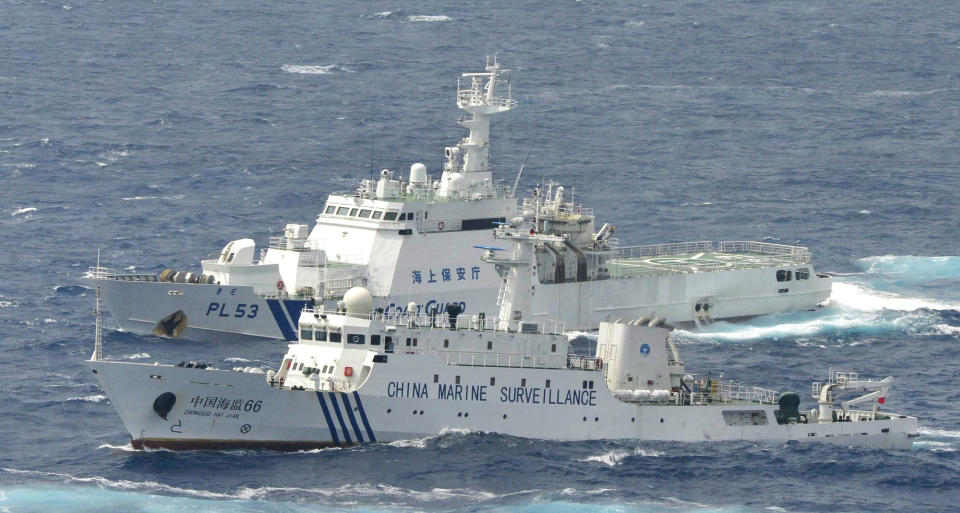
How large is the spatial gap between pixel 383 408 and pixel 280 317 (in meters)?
20.1

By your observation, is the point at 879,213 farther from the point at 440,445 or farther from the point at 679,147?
the point at 440,445

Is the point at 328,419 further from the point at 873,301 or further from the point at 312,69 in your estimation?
the point at 312,69

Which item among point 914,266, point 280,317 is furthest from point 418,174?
point 914,266

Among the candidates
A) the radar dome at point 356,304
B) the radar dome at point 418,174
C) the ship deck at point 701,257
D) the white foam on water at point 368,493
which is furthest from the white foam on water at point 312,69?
the white foam on water at point 368,493

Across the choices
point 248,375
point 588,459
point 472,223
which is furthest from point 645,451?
point 472,223

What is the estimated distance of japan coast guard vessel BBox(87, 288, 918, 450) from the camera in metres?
57.7

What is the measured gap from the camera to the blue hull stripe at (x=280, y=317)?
3042 inches

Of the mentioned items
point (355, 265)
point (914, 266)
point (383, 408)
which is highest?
point (914, 266)

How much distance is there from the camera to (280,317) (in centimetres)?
7738

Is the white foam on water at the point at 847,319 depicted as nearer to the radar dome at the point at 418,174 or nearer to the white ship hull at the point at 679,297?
the white ship hull at the point at 679,297

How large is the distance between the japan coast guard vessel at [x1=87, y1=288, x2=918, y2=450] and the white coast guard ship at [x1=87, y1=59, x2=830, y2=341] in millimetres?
16419

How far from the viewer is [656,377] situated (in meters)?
62.6

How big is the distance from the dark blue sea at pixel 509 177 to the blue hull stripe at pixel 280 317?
318 cm

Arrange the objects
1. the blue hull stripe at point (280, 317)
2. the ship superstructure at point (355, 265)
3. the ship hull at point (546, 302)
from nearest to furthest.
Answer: the ship hull at point (546, 302), the ship superstructure at point (355, 265), the blue hull stripe at point (280, 317)
